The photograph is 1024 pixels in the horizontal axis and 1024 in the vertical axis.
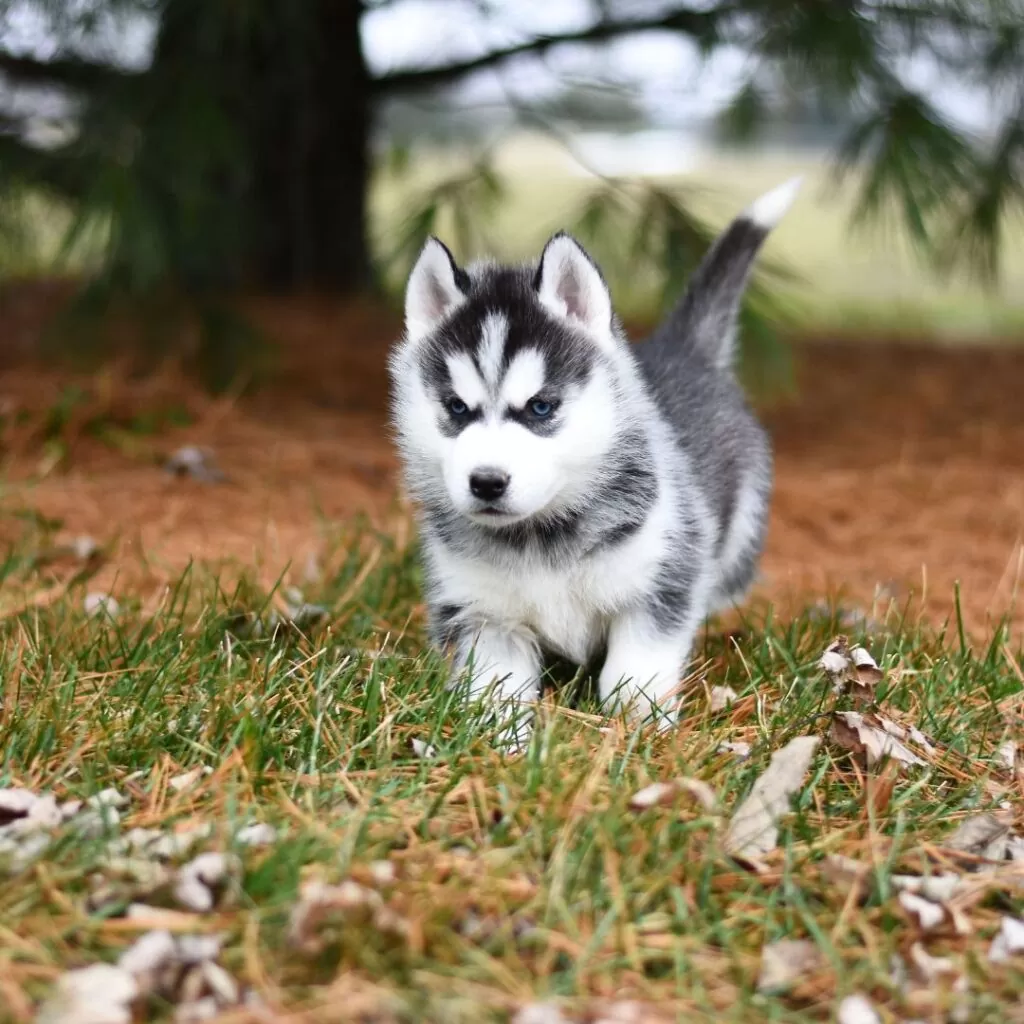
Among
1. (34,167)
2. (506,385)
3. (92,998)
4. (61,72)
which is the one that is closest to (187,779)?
(92,998)

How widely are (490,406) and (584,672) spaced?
2.90ft

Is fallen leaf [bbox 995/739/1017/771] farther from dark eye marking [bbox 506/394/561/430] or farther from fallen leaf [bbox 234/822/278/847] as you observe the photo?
fallen leaf [bbox 234/822/278/847]

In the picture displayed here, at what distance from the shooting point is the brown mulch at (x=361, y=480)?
174 inches

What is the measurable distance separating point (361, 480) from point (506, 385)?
2578 millimetres

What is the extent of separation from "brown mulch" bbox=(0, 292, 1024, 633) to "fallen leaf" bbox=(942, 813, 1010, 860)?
3.93 ft

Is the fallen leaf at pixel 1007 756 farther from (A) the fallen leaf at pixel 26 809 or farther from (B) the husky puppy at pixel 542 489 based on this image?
(A) the fallen leaf at pixel 26 809

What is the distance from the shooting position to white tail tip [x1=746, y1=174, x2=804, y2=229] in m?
4.13

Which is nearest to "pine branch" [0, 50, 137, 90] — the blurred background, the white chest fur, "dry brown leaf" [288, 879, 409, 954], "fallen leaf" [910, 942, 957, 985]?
the blurred background

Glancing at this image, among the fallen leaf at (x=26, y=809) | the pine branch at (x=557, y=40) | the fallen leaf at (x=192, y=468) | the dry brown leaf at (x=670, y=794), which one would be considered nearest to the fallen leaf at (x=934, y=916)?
the dry brown leaf at (x=670, y=794)

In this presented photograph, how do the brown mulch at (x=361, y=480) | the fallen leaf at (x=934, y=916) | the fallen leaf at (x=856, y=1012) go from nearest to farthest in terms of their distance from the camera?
the fallen leaf at (x=856, y=1012) → the fallen leaf at (x=934, y=916) → the brown mulch at (x=361, y=480)

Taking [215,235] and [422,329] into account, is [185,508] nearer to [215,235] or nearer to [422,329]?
[215,235]

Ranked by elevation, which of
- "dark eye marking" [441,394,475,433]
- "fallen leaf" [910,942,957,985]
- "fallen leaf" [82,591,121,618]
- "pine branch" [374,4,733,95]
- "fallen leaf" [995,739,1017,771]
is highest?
"pine branch" [374,4,733,95]

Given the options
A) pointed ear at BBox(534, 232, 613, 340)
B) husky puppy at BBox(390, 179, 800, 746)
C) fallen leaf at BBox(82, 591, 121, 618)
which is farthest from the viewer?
fallen leaf at BBox(82, 591, 121, 618)

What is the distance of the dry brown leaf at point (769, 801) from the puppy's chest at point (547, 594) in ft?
2.00
